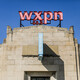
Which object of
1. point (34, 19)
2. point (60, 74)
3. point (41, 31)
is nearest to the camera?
point (60, 74)

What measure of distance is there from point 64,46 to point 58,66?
8.54 ft

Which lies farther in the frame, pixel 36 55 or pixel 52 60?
pixel 36 55

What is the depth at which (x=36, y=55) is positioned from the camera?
22734mm

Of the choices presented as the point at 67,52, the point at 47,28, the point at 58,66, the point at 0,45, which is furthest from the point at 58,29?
the point at 0,45

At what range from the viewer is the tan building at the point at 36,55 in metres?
22.2

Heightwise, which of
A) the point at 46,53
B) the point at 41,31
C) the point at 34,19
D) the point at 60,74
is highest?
the point at 34,19

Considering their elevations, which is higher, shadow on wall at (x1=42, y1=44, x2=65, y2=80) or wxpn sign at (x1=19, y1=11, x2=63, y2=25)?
wxpn sign at (x1=19, y1=11, x2=63, y2=25)

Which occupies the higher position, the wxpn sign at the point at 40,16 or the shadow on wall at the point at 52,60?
the wxpn sign at the point at 40,16

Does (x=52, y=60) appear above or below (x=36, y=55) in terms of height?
below

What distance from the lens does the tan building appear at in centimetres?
2225

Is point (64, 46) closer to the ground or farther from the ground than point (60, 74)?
farther from the ground

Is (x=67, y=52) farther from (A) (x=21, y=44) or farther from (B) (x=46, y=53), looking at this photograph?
(A) (x=21, y=44)

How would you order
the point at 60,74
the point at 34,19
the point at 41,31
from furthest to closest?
the point at 34,19 → the point at 41,31 → the point at 60,74

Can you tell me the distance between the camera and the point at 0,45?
2341cm
